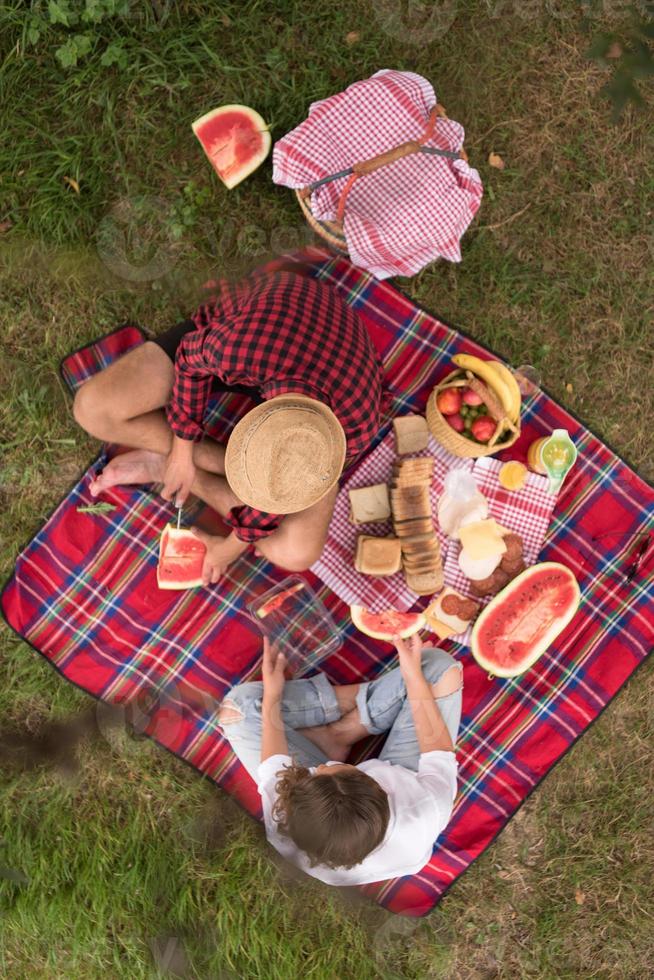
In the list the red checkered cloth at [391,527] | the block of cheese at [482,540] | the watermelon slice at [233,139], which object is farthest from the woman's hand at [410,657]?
the watermelon slice at [233,139]

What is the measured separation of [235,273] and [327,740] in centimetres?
241

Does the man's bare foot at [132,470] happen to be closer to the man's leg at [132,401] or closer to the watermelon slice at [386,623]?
the man's leg at [132,401]

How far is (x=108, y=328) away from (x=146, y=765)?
226 centimetres

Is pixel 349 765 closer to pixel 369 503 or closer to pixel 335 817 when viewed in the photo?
pixel 335 817

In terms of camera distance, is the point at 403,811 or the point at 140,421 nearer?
the point at 403,811

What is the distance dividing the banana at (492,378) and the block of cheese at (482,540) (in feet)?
1.77

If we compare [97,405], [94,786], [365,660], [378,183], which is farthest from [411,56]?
[94,786]

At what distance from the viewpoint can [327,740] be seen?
363 cm

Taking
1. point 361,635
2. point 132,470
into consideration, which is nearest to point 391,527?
point 361,635

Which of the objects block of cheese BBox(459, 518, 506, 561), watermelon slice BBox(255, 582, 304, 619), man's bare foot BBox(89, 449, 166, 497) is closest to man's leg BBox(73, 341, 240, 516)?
man's bare foot BBox(89, 449, 166, 497)

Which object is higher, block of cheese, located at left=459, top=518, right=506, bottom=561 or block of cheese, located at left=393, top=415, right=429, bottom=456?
block of cheese, located at left=393, top=415, right=429, bottom=456

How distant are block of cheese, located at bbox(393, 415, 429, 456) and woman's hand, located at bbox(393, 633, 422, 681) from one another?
36.7 inches

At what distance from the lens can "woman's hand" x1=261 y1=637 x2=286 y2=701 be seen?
11.5 feet

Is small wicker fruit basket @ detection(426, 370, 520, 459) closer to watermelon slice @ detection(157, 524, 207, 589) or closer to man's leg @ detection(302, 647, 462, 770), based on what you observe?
man's leg @ detection(302, 647, 462, 770)
